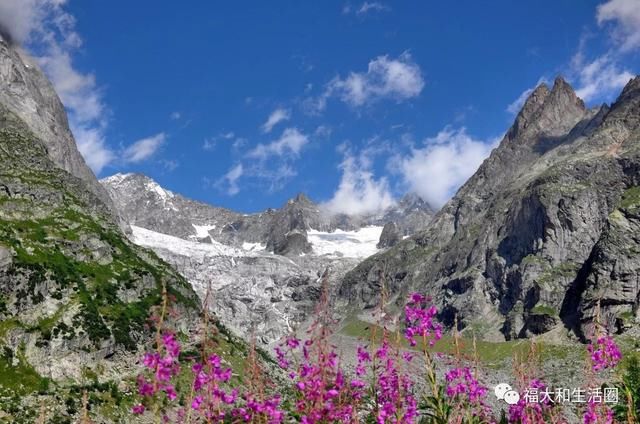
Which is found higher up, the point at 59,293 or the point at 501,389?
A: the point at 59,293

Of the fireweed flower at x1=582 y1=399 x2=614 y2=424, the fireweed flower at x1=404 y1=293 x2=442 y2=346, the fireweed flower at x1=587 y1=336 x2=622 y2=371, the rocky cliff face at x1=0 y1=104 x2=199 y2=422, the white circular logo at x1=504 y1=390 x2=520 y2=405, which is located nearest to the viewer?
the fireweed flower at x1=404 y1=293 x2=442 y2=346

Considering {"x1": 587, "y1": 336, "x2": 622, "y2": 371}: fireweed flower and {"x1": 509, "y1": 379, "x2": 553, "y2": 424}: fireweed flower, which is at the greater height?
{"x1": 587, "y1": 336, "x2": 622, "y2": 371}: fireweed flower

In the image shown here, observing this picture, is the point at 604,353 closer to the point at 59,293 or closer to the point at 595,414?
the point at 595,414

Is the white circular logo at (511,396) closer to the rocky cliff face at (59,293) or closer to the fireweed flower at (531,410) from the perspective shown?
the fireweed flower at (531,410)

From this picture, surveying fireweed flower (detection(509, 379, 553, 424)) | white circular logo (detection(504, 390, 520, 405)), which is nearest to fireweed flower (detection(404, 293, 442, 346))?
white circular logo (detection(504, 390, 520, 405))

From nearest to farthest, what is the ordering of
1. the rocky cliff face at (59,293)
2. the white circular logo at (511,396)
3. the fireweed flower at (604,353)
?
the white circular logo at (511,396), the fireweed flower at (604,353), the rocky cliff face at (59,293)

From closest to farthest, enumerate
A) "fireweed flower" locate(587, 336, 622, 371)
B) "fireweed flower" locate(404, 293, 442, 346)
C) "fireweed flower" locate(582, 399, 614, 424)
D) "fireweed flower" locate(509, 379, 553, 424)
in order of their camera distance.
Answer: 1. "fireweed flower" locate(404, 293, 442, 346)
2. "fireweed flower" locate(582, 399, 614, 424)
3. "fireweed flower" locate(509, 379, 553, 424)
4. "fireweed flower" locate(587, 336, 622, 371)

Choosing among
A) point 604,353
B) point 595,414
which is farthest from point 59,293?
point 595,414

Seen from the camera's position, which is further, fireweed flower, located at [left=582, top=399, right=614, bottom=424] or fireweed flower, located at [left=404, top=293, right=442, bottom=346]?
fireweed flower, located at [left=582, top=399, right=614, bottom=424]

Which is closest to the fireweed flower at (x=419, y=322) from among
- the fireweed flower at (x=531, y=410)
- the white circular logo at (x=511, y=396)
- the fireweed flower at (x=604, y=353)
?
the white circular logo at (x=511, y=396)

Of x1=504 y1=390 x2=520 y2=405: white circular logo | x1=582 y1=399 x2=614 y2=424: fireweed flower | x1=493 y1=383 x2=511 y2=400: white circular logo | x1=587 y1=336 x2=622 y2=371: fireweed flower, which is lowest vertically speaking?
x1=582 y1=399 x2=614 y2=424: fireweed flower

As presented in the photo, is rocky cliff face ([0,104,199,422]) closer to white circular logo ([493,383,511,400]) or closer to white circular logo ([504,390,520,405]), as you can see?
white circular logo ([493,383,511,400])

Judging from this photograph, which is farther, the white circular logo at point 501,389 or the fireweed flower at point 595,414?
the white circular logo at point 501,389

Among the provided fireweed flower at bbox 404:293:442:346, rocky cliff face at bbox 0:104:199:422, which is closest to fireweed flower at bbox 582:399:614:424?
fireweed flower at bbox 404:293:442:346
